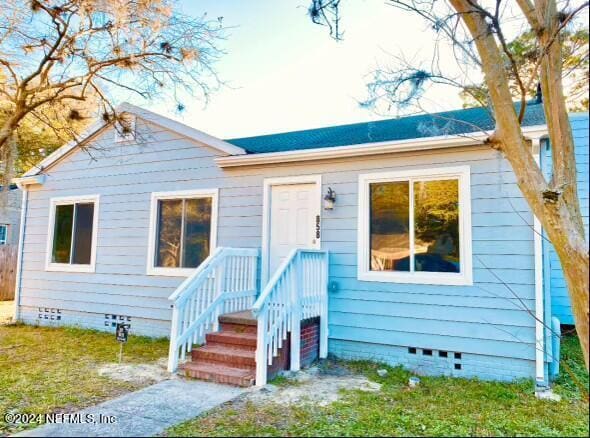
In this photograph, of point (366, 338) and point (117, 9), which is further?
point (366, 338)

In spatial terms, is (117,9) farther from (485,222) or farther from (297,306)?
(485,222)

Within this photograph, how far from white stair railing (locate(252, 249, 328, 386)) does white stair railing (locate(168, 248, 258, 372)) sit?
1.07 meters

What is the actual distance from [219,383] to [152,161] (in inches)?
179

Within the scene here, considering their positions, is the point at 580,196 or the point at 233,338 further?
the point at 580,196

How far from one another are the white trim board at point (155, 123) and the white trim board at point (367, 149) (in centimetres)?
22

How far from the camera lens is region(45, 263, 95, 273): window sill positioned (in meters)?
8.02

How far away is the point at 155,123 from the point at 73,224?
2830 millimetres

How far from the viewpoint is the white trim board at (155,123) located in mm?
6777

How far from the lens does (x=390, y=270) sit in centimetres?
553

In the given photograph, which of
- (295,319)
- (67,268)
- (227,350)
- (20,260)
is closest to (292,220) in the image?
(295,319)

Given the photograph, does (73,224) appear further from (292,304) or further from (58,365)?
(292,304)

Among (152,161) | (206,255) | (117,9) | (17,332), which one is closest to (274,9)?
(117,9)

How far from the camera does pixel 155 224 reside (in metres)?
7.39

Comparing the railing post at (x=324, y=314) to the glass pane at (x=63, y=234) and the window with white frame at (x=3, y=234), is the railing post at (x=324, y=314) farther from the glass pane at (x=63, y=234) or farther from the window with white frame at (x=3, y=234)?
the window with white frame at (x=3, y=234)
